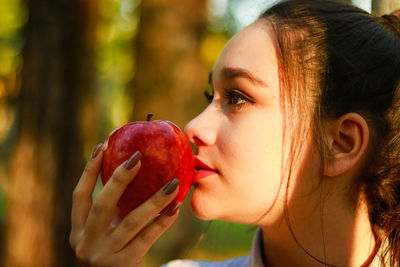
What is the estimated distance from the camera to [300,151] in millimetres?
1649

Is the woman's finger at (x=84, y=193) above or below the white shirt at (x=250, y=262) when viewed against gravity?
above

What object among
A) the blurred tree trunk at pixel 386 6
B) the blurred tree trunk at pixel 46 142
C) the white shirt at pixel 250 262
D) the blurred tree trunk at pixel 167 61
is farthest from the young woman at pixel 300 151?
the blurred tree trunk at pixel 167 61

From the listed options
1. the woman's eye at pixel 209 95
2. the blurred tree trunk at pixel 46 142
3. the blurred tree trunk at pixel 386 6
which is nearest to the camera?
the woman's eye at pixel 209 95

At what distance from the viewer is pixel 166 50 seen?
4285 mm

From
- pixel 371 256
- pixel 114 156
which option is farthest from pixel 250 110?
pixel 371 256

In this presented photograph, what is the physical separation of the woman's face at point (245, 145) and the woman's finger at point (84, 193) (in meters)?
0.40

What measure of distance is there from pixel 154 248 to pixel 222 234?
4.31 feet

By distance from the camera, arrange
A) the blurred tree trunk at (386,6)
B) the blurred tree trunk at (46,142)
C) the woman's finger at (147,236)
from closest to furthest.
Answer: the woman's finger at (147,236) < the blurred tree trunk at (386,6) < the blurred tree trunk at (46,142)

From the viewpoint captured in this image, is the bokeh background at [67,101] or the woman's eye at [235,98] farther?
the bokeh background at [67,101]

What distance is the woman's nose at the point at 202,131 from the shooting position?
164 cm

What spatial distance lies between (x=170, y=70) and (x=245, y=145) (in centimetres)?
282

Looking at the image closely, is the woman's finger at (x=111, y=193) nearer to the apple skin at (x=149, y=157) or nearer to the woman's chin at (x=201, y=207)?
the apple skin at (x=149, y=157)

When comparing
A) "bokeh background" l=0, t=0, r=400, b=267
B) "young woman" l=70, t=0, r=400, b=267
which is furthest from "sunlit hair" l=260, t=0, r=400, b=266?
"bokeh background" l=0, t=0, r=400, b=267

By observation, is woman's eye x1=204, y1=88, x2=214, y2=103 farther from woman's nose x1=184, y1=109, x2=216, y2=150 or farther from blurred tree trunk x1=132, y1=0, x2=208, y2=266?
blurred tree trunk x1=132, y1=0, x2=208, y2=266
